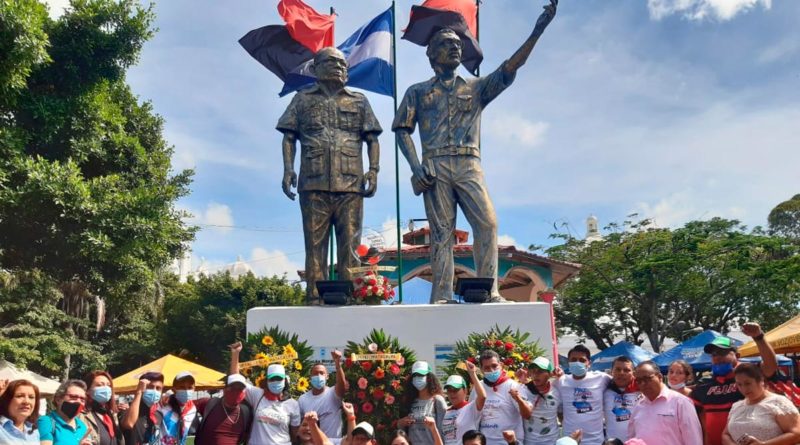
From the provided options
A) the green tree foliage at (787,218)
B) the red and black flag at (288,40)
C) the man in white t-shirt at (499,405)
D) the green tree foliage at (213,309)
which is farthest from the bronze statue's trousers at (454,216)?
the green tree foliage at (787,218)

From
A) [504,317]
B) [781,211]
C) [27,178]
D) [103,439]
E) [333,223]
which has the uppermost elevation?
[781,211]

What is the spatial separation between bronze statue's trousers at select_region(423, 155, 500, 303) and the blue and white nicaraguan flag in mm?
4992

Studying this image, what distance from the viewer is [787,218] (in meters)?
37.1

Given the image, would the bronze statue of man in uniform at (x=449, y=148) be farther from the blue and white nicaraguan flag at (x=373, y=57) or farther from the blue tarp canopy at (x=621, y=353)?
the blue tarp canopy at (x=621, y=353)

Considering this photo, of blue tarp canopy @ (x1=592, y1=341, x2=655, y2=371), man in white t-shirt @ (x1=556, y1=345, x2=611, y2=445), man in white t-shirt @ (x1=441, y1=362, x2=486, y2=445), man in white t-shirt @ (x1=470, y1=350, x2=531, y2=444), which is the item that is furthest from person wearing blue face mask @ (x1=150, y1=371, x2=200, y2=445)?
blue tarp canopy @ (x1=592, y1=341, x2=655, y2=371)

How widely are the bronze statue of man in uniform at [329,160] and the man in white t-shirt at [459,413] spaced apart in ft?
12.8

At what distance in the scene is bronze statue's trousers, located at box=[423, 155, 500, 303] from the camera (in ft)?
31.0

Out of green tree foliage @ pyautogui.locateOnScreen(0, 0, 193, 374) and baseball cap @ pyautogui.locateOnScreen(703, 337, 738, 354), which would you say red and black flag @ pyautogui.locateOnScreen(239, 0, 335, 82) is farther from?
baseball cap @ pyautogui.locateOnScreen(703, 337, 738, 354)

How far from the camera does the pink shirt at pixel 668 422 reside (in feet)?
16.2

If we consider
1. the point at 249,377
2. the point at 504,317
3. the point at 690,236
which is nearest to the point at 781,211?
the point at 690,236

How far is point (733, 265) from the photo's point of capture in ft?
88.6

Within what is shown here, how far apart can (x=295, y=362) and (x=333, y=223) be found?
2.67m

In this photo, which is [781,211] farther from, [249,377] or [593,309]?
[249,377]

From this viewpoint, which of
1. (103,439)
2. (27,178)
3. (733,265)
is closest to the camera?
(103,439)
